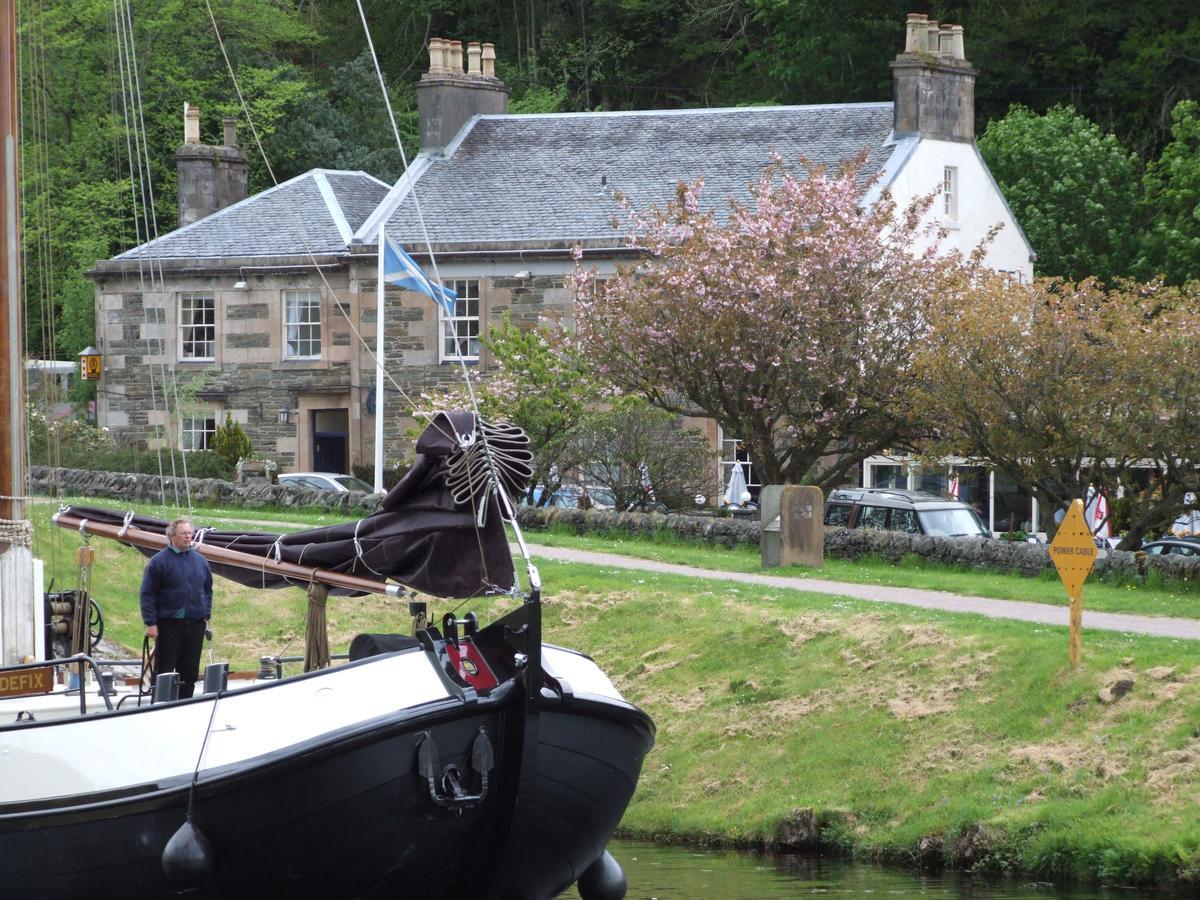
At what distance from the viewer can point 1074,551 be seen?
18594mm

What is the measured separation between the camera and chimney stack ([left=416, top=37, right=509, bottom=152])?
46.1 meters

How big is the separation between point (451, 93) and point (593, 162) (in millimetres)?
4004

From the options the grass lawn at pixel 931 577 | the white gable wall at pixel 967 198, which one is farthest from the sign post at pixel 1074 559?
the white gable wall at pixel 967 198

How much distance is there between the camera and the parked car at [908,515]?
29.6m

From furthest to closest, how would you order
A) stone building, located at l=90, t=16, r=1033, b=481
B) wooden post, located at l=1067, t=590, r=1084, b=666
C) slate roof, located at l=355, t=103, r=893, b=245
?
1. slate roof, located at l=355, t=103, r=893, b=245
2. stone building, located at l=90, t=16, r=1033, b=481
3. wooden post, located at l=1067, t=590, r=1084, b=666

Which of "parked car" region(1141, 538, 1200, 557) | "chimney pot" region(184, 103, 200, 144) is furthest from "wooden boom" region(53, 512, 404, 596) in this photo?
"chimney pot" region(184, 103, 200, 144)

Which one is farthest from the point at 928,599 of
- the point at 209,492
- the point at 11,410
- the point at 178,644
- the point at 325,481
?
the point at 325,481

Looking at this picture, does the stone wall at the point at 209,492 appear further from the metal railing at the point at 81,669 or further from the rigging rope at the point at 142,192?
the metal railing at the point at 81,669

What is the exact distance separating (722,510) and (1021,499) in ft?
33.9

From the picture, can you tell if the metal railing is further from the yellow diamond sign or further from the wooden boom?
the yellow diamond sign

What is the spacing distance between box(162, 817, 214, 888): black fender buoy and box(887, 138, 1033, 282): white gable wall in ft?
102

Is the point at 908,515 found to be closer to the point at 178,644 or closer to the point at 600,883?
the point at 178,644

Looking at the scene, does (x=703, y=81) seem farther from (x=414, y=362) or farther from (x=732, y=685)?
(x=732, y=685)

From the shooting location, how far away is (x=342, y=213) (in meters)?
46.4
